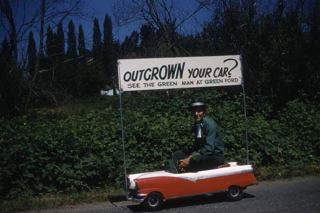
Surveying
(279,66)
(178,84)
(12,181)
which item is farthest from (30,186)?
(279,66)

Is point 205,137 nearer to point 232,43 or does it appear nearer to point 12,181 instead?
point 12,181

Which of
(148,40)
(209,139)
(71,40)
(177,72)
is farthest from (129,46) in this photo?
(209,139)

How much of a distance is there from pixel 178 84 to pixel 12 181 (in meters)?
3.78

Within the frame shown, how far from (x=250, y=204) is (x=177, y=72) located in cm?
266

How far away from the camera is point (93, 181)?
753cm

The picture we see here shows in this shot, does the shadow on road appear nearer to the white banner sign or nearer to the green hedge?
the green hedge

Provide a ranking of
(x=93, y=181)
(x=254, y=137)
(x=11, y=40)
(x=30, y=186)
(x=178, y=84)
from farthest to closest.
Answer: (x=11, y=40)
(x=254, y=137)
(x=93, y=181)
(x=30, y=186)
(x=178, y=84)

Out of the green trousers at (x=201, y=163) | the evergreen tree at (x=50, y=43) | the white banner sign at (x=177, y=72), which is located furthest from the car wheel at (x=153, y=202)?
the evergreen tree at (x=50, y=43)

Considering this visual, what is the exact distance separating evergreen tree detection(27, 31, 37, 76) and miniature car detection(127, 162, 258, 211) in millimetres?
9064

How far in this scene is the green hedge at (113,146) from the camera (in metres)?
7.02

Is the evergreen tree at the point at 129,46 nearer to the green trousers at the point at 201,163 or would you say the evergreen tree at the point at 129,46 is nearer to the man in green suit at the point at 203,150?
the man in green suit at the point at 203,150

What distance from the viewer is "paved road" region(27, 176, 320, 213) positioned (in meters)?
5.45

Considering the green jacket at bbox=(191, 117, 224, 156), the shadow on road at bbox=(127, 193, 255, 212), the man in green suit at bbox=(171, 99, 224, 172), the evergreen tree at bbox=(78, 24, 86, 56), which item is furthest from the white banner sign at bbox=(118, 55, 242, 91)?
the evergreen tree at bbox=(78, 24, 86, 56)

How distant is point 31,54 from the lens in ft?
43.6
